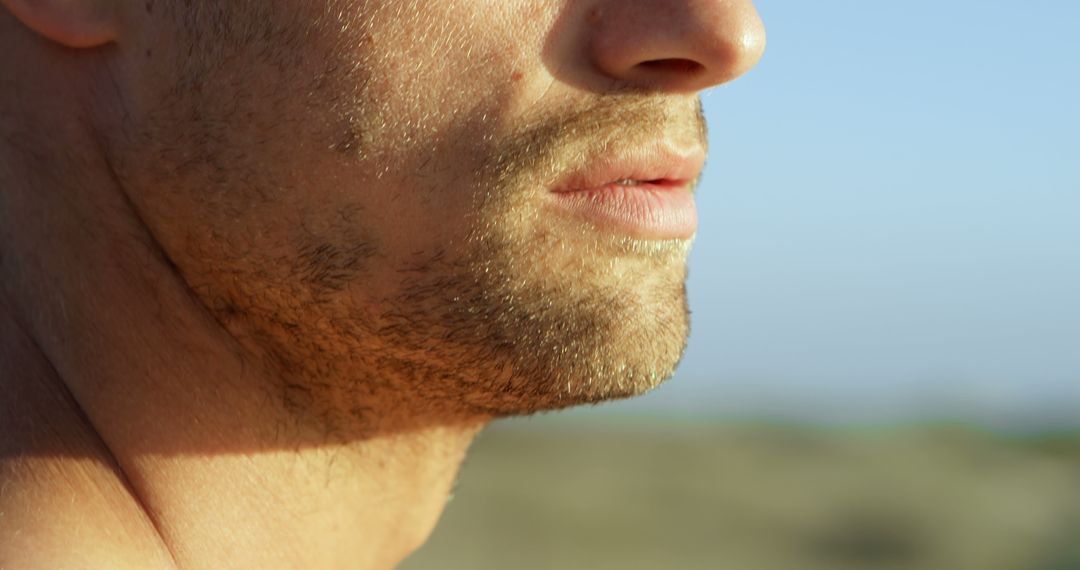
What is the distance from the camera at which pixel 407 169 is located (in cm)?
252

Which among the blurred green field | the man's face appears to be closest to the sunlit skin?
the man's face

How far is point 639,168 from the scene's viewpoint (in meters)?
2.70

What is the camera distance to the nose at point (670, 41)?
2547 mm

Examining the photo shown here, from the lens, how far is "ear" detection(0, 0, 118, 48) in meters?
2.46

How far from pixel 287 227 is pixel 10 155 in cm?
55

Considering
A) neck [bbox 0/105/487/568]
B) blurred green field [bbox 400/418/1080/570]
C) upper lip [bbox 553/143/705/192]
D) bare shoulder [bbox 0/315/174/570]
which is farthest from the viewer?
blurred green field [bbox 400/418/1080/570]

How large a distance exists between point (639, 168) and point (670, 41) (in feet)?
0.92

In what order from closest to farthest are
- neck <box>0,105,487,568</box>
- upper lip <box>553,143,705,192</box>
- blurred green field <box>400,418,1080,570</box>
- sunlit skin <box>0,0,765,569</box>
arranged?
neck <box>0,105,487,568</box> → sunlit skin <box>0,0,765,569</box> → upper lip <box>553,143,705,192</box> → blurred green field <box>400,418,1080,570</box>

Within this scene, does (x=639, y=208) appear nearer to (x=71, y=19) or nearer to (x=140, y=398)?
(x=140, y=398)

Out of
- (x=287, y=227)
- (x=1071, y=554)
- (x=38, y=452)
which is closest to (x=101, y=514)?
(x=38, y=452)

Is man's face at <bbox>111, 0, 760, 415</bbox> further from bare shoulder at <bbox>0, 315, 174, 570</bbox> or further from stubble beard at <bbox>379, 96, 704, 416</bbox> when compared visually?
bare shoulder at <bbox>0, 315, 174, 570</bbox>

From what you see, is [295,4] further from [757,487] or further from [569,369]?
[757,487]

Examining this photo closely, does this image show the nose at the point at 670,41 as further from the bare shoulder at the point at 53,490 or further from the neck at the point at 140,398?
the bare shoulder at the point at 53,490

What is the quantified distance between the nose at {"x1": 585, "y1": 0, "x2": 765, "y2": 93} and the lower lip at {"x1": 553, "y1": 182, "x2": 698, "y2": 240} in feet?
0.75
